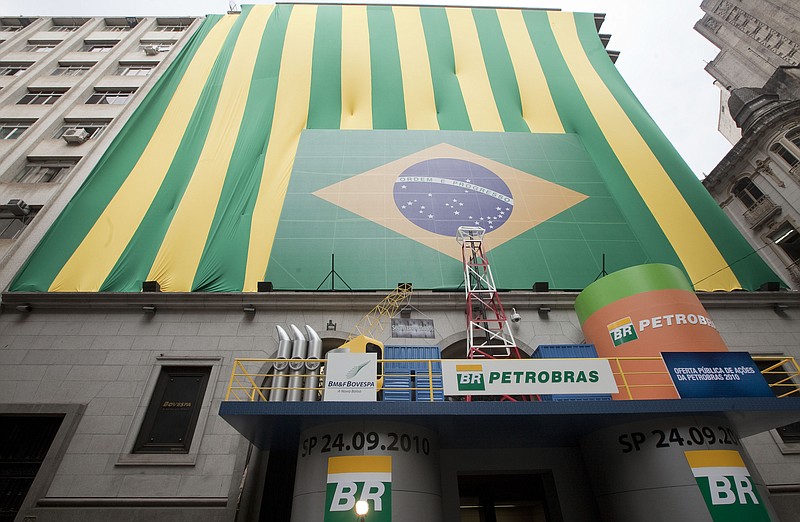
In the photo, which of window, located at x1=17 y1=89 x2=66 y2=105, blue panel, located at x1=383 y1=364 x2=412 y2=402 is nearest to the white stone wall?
blue panel, located at x1=383 y1=364 x2=412 y2=402

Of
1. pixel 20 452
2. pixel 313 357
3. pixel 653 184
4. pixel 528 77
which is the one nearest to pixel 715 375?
pixel 313 357

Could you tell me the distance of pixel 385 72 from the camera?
73.7 feet

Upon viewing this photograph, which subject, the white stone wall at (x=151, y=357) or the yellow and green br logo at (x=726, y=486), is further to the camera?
the white stone wall at (x=151, y=357)

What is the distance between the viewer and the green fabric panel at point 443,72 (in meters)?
20.6

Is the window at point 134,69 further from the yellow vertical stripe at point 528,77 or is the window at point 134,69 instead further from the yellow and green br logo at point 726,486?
the yellow and green br logo at point 726,486

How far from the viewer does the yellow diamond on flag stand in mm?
15961

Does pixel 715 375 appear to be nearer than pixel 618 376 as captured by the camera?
Yes

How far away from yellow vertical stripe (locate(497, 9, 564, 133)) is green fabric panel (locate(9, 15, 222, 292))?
18908 millimetres

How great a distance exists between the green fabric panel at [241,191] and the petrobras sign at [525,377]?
863cm

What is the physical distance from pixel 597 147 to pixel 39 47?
131 ft

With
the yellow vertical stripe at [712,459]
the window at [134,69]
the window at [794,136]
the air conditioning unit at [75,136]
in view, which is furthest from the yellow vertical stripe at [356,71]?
the window at [794,136]

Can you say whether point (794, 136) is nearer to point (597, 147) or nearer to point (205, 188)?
point (597, 147)

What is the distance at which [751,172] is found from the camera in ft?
94.2

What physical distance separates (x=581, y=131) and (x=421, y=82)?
894cm
